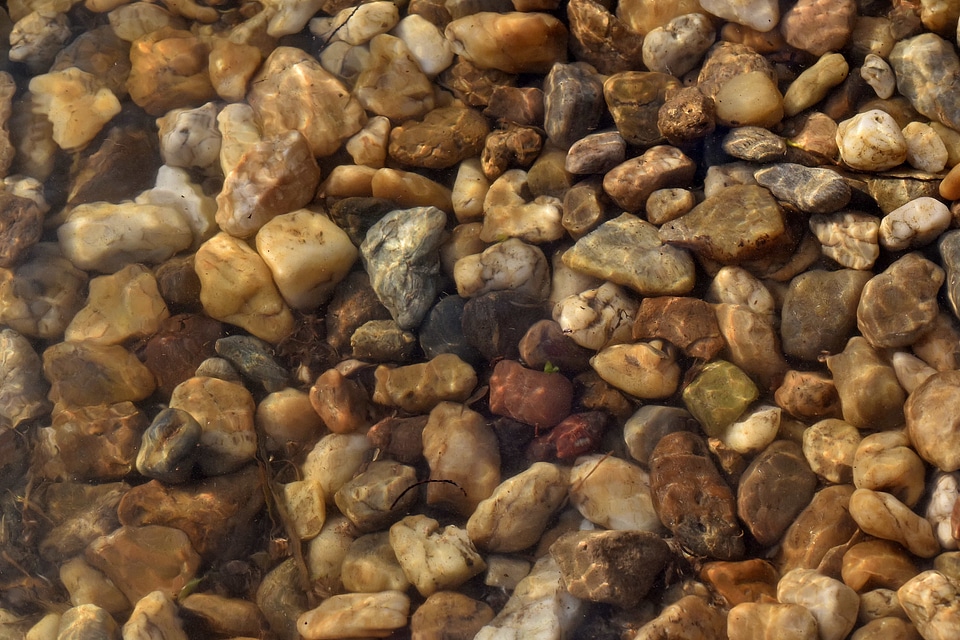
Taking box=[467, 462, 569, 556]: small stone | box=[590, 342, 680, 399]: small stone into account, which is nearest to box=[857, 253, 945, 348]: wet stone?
box=[590, 342, 680, 399]: small stone

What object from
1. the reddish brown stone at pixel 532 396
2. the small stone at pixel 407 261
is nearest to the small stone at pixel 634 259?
the reddish brown stone at pixel 532 396

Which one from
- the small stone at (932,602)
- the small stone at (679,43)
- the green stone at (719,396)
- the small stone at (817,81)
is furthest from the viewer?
Result: the small stone at (679,43)

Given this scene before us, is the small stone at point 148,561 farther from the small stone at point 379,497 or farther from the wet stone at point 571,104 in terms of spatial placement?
the wet stone at point 571,104

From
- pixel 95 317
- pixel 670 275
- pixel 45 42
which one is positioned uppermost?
pixel 45 42

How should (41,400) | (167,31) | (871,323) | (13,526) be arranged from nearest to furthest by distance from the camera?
(871,323), (13,526), (41,400), (167,31)

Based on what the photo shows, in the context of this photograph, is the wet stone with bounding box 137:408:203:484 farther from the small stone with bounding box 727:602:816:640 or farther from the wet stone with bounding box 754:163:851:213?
the wet stone with bounding box 754:163:851:213

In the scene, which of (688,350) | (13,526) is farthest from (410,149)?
(13,526)

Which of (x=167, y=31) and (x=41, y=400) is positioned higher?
(x=167, y=31)

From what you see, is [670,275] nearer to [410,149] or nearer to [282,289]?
[410,149]
